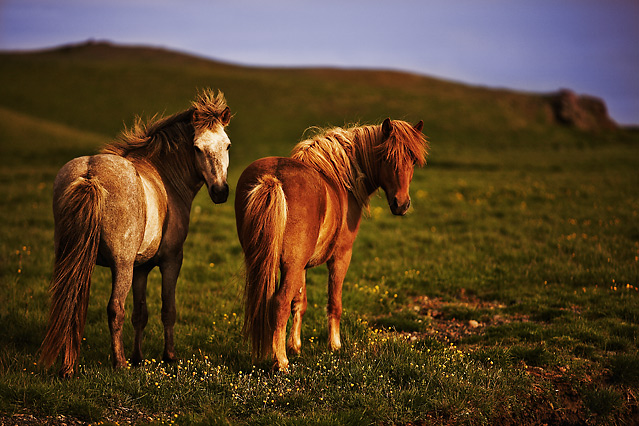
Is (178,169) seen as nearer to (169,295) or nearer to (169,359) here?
(169,295)

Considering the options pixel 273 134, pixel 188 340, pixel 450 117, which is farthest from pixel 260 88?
pixel 188 340

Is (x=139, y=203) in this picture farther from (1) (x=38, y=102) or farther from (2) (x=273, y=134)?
(1) (x=38, y=102)

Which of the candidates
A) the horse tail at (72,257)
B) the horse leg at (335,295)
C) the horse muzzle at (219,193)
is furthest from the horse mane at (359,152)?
the horse tail at (72,257)

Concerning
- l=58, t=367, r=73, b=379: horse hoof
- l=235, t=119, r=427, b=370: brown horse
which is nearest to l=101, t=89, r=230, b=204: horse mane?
l=235, t=119, r=427, b=370: brown horse

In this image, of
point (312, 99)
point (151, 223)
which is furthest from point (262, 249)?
point (312, 99)

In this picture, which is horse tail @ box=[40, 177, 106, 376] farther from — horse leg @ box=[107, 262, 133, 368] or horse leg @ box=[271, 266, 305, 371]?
horse leg @ box=[271, 266, 305, 371]

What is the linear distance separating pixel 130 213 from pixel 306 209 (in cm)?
187

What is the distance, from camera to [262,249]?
16.8 feet

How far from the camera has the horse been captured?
4.87 metres

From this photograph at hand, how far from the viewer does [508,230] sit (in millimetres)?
12812

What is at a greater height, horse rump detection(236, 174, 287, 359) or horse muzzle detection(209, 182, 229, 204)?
horse muzzle detection(209, 182, 229, 204)

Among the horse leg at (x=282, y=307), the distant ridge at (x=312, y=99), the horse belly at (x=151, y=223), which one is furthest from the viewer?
the distant ridge at (x=312, y=99)

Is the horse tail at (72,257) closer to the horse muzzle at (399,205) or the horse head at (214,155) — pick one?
the horse head at (214,155)

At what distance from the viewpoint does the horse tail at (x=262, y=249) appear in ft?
16.7
